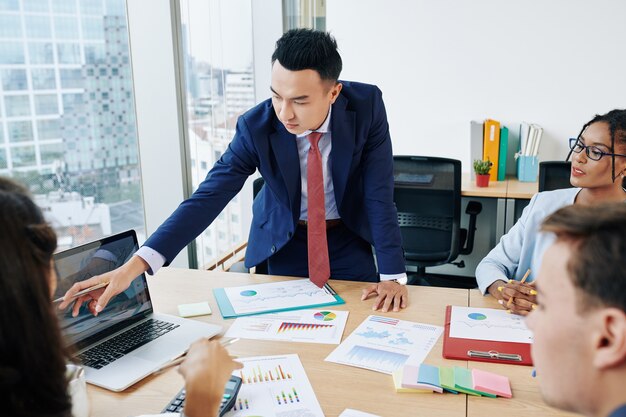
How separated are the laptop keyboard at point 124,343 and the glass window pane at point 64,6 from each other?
4.11ft

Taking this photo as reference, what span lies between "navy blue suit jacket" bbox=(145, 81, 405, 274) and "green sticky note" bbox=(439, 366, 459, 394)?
637mm

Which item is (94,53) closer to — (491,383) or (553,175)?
(491,383)

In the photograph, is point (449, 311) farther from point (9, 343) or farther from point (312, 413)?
point (9, 343)

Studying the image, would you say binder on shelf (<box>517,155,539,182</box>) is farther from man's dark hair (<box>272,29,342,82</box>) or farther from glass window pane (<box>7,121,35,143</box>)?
glass window pane (<box>7,121,35,143</box>)

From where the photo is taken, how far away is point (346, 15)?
13.9 feet

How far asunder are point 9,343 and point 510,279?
1.60 metres

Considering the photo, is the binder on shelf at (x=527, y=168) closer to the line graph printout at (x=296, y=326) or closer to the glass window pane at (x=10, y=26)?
the line graph printout at (x=296, y=326)

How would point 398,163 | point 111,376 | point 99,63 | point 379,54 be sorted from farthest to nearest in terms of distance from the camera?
point 379,54
point 398,163
point 99,63
point 111,376

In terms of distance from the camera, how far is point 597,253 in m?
0.78

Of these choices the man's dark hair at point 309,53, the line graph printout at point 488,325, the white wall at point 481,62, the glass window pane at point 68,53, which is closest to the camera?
the line graph printout at point 488,325

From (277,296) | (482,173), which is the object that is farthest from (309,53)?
(482,173)

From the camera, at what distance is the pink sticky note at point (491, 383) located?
49.8 inches

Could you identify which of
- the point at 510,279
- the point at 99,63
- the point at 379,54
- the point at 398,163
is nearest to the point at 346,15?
the point at 379,54

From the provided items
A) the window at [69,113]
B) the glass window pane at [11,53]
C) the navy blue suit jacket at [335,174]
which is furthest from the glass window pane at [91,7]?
the navy blue suit jacket at [335,174]
